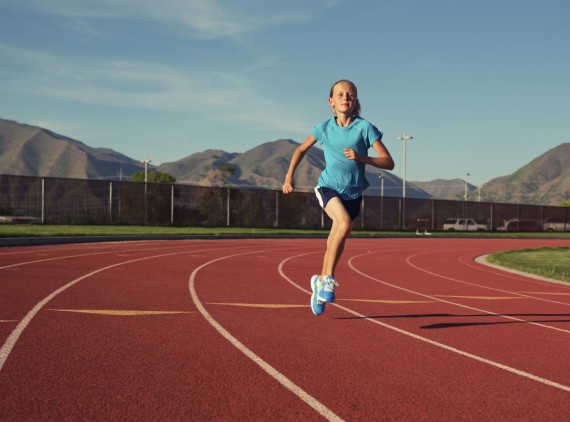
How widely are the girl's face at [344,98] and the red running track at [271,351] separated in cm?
220

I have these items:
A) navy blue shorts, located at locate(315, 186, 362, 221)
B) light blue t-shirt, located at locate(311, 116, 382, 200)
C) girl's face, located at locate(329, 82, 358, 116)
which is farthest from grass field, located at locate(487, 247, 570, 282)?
girl's face, located at locate(329, 82, 358, 116)

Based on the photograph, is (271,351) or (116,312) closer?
(271,351)

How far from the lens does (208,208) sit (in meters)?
37.3

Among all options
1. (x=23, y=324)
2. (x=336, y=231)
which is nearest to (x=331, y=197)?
(x=336, y=231)

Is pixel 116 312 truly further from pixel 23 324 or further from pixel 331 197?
pixel 331 197

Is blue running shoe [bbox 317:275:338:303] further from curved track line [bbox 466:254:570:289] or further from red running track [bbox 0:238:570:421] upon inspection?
curved track line [bbox 466:254:570:289]

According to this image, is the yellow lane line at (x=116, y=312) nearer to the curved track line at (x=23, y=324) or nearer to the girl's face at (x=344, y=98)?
the curved track line at (x=23, y=324)

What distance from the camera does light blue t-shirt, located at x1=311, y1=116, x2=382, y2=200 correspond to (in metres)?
5.85

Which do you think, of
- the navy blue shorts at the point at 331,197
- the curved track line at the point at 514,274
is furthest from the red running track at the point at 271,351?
the curved track line at the point at 514,274

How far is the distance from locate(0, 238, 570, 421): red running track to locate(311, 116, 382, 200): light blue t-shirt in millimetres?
1487

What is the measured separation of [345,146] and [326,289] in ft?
4.44

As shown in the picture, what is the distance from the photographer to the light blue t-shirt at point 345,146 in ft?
19.2

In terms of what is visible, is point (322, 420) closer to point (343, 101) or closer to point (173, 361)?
point (173, 361)

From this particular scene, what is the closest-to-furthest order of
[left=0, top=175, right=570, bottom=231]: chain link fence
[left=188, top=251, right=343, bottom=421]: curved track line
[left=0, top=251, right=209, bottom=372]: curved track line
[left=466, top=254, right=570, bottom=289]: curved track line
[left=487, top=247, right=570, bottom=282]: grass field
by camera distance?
[left=188, top=251, right=343, bottom=421]: curved track line
[left=0, top=251, right=209, bottom=372]: curved track line
[left=466, top=254, right=570, bottom=289]: curved track line
[left=487, top=247, right=570, bottom=282]: grass field
[left=0, top=175, right=570, bottom=231]: chain link fence
